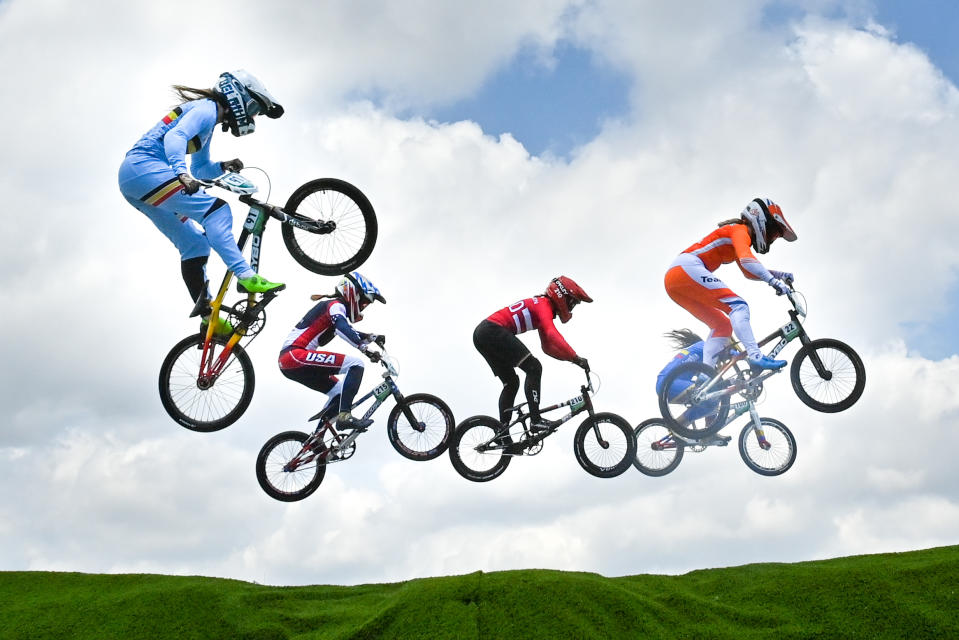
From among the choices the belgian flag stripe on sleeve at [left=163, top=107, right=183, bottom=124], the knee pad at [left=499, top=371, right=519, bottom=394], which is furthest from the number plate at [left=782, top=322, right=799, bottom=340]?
the belgian flag stripe on sleeve at [left=163, top=107, right=183, bottom=124]

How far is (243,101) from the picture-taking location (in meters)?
9.91

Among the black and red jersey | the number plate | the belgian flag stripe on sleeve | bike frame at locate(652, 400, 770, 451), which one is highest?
the belgian flag stripe on sleeve

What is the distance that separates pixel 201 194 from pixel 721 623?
8379mm

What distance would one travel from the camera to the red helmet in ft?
38.6

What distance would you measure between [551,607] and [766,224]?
20.4 feet

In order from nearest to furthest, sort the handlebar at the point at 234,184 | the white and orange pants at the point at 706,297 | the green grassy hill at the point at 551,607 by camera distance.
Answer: the handlebar at the point at 234,184
the green grassy hill at the point at 551,607
the white and orange pants at the point at 706,297

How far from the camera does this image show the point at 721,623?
10.7m

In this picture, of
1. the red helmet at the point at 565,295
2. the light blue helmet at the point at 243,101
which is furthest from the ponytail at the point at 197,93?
the red helmet at the point at 565,295

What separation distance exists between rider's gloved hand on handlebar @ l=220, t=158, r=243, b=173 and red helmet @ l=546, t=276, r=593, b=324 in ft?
15.0

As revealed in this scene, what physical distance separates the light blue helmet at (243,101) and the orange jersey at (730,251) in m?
6.44

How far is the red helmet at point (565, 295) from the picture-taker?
1176 cm

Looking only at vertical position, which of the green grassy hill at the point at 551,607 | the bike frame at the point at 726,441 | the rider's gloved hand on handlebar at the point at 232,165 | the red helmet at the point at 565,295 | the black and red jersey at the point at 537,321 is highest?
the rider's gloved hand on handlebar at the point at 232,165

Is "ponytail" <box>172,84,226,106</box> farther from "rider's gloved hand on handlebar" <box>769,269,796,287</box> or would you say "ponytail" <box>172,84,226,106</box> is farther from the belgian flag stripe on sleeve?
"rider's gloved hand on handlebar" <box>769,269,796,287</box>

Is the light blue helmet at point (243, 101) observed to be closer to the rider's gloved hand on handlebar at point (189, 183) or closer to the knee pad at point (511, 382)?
the rider's gloved hand on handlebar at point (189, 183)
